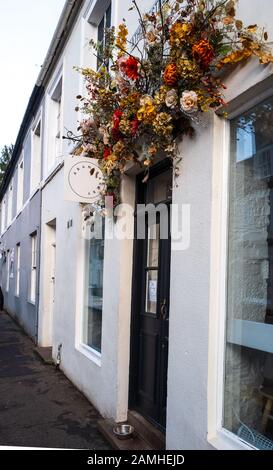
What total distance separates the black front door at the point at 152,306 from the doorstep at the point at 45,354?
3.45m

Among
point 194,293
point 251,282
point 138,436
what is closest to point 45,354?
point 138,436

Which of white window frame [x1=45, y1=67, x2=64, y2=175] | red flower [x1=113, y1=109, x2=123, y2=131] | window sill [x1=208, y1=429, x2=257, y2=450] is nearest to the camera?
window sill [x1=208, y1=429, x2=257, y2=450]

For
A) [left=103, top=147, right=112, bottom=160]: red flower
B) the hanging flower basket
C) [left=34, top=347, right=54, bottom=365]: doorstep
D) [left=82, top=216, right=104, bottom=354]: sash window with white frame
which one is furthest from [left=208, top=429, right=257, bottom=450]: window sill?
[left=34, top=347, right=54, bottom=365]: doorstep

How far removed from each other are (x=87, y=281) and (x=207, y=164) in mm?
3540

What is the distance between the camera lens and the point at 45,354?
27.2ft

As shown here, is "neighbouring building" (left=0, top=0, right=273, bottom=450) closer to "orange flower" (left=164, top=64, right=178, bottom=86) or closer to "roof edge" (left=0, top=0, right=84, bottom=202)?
"roof edge" (left=0, top=0, right=84, bottom=202)

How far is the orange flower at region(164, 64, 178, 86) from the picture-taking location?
3074 mm

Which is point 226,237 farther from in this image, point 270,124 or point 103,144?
point 103,144

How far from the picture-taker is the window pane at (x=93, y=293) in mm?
5730

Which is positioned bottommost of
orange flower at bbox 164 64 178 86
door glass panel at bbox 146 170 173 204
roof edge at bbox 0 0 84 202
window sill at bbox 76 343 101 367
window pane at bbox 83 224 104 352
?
window sill at bbox 76 343 101 367

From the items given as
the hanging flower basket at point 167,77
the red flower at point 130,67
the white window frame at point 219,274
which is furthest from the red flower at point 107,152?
the white window frame at point 219,274

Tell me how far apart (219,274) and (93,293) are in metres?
3.18

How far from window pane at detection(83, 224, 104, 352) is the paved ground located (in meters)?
0.77

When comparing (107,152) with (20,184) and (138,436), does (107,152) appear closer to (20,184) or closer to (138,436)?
(138,436)
